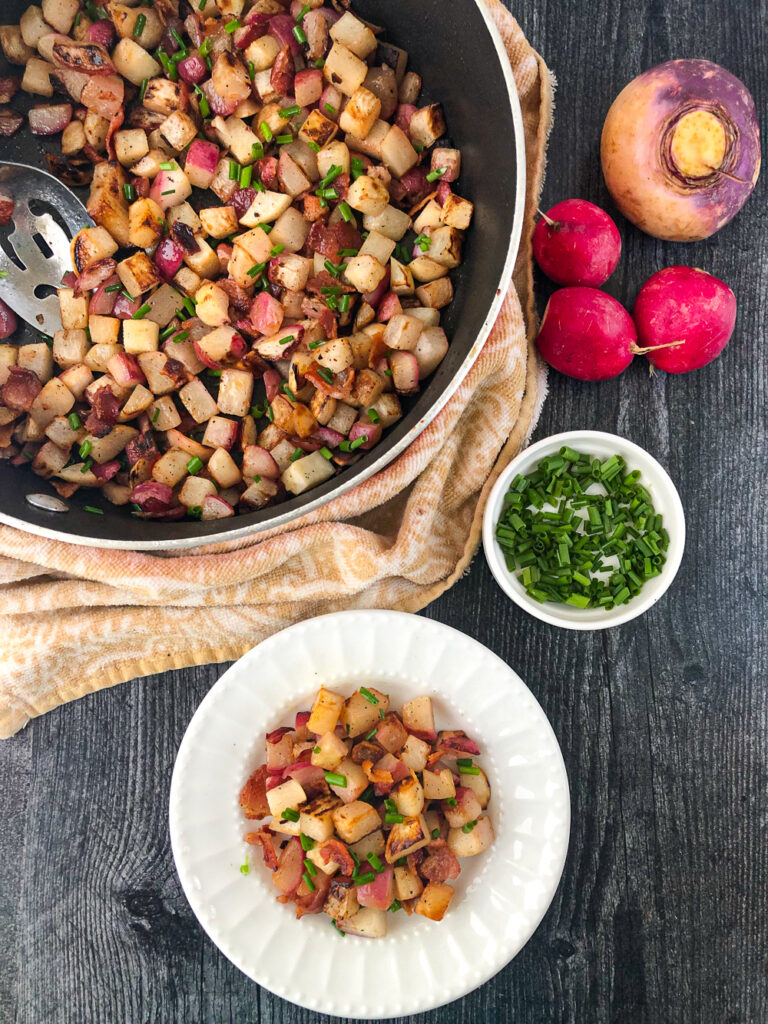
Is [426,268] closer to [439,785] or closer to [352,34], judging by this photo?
[352,34]

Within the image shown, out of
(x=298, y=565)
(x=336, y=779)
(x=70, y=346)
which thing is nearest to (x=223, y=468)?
(x=298, y=565)

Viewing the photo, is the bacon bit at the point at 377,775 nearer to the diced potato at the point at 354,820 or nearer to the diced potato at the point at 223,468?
the diced potato at the point at 354,820

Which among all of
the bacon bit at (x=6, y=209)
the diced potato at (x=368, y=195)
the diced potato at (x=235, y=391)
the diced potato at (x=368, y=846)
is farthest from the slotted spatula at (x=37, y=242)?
the diced potato at (x=368, y=846)

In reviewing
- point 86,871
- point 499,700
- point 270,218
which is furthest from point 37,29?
point 86,871

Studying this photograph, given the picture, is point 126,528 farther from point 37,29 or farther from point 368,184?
point 37,29

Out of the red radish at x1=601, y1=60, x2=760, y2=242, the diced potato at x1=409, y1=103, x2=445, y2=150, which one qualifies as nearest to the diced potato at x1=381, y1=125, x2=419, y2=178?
the diced potato at x1=409, y1=103, x2=445, y2=150

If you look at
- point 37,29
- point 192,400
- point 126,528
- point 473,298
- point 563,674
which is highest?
point 37,29

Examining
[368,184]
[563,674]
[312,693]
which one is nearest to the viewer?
[368,184]

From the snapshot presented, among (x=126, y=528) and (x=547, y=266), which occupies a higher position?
(x=547, y=266)
